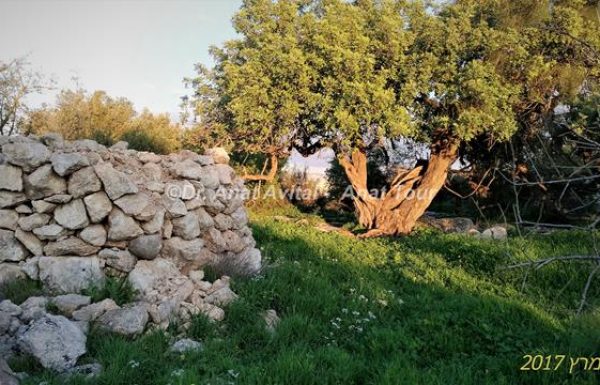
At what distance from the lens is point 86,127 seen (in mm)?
17125

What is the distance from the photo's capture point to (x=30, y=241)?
19.8 ft

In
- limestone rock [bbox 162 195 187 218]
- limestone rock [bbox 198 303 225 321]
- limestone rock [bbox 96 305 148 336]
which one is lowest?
limestone rock [bbox 198 303 225 321]

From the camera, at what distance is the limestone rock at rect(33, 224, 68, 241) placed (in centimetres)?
598

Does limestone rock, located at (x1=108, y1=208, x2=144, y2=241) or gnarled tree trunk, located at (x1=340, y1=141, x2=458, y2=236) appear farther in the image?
gnarled tree trunk, located at (x1=340, y1=141, x2=458, y2=236)

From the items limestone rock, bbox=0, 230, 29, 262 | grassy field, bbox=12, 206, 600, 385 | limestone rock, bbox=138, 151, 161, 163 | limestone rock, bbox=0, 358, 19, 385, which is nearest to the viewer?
limestone rock, bbox=0, 358, 19, 385

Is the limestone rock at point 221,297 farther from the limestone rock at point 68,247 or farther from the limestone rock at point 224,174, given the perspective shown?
the limestone rock at point 224,174

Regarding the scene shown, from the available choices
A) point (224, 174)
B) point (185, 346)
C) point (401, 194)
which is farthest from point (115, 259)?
point (401, 194)

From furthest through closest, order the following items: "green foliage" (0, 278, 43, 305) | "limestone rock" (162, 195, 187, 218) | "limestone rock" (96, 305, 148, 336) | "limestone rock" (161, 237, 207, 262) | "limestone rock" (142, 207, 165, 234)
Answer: "limestone rock" (162, 195, 187, 218) < "limestone rock" (161, 237, 207, 262) < "limestone rock" (142, 207, 165, 234) < "green foliage" (0, 278, 43, 305) < "limestone rock" (96, 305, 148, 336)

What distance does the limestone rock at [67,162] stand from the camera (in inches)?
240

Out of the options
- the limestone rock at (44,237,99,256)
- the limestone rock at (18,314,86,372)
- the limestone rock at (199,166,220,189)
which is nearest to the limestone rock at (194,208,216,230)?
the limestone rock at (199,166,220,189)

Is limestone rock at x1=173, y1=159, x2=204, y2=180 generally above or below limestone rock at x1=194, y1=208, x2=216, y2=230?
above

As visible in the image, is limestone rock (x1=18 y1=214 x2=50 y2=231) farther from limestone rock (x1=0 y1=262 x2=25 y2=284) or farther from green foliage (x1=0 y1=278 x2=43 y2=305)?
green foliage (x1=0 y1=278 x2=43 y2=305)

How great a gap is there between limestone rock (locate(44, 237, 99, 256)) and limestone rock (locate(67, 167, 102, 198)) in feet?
2.02

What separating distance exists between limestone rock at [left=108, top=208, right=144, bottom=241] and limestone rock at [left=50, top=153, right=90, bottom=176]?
767 millimetres
